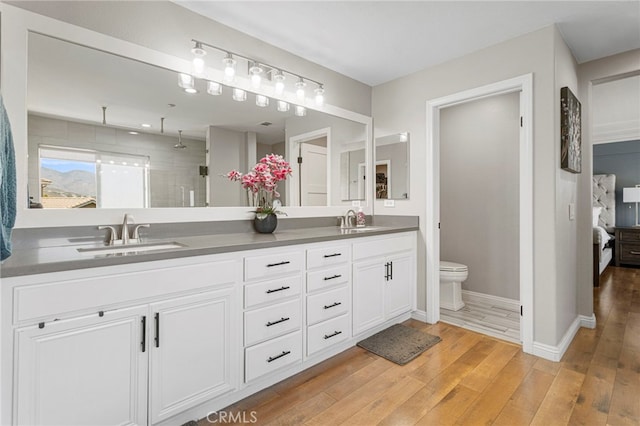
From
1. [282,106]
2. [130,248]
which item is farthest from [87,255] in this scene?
[282,106]

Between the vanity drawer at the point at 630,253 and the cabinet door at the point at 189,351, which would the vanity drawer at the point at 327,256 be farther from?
the vanity drawer at the point at 630,253

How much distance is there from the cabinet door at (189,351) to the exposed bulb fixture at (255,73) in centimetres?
158

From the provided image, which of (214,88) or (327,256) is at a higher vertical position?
(214,88)

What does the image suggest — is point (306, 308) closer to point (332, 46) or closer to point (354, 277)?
point (354, 277)

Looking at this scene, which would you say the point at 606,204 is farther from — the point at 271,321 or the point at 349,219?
the point at 271,321

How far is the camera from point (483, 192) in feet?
11.7

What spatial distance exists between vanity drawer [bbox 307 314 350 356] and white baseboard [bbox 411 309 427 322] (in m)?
1.05

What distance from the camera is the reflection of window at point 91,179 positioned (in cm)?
168

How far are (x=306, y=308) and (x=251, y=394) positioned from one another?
595mm

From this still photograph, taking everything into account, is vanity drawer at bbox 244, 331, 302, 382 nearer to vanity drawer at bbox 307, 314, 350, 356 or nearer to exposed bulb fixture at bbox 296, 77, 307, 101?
vanity drawer at bbox 307, 314, 350, 356

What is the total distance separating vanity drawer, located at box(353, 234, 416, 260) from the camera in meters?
2.47

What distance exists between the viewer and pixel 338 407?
176cm

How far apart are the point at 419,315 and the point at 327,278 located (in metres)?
1.39

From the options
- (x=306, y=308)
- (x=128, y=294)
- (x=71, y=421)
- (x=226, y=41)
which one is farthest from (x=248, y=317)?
(x=226, y=41)
